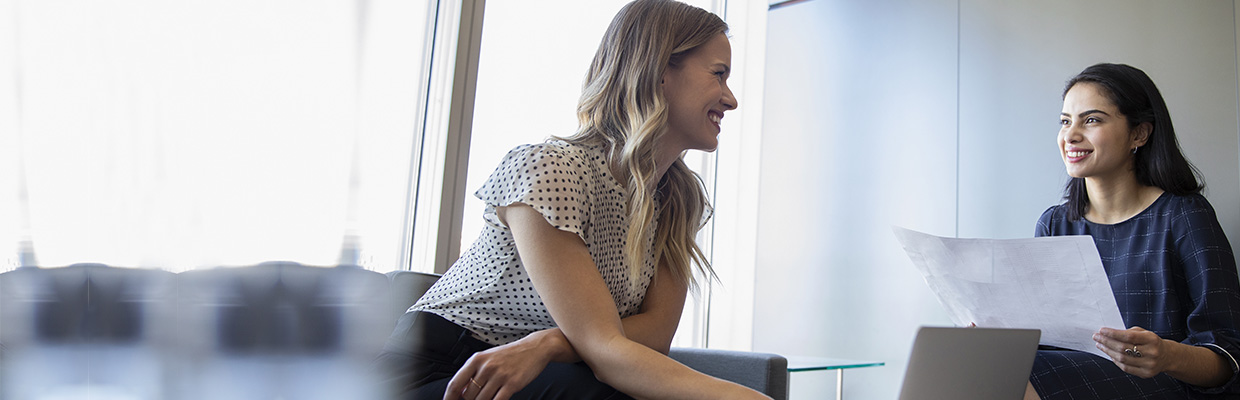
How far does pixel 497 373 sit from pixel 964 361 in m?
0.68

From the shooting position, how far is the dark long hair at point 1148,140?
5.49 feet

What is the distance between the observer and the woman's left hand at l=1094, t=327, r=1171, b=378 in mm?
1380

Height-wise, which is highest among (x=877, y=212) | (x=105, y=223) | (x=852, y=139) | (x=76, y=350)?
(x=852, y=139)

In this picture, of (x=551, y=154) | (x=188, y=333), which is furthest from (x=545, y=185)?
(x=188, y=333)

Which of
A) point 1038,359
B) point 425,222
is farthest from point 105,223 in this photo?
point 1038,359

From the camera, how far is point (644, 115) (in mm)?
1280

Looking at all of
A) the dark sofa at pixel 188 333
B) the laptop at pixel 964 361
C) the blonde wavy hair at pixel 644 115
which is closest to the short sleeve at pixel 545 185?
the blonde wavy hair at pixel 644 115

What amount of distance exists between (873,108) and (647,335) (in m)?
2.11

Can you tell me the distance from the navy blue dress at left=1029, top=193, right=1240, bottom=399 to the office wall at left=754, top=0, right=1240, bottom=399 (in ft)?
2.63

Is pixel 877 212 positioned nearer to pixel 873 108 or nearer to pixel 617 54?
pixel 873 108

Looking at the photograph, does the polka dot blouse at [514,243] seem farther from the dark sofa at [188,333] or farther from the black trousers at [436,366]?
the dark sofa at [188,333]

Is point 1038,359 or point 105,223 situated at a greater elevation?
point 105,223

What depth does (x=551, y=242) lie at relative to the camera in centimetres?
108

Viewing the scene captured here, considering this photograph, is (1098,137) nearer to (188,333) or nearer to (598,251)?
(598,251)
